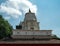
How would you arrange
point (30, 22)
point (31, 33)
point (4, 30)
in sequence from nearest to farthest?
point (31, 33)
point (30, 22)
point (4, 30)

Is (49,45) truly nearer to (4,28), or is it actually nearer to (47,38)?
(47,38)

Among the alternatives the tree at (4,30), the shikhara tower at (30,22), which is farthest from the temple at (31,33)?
the tree at (4,30)

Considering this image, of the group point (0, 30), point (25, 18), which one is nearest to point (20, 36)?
point (25, 18)

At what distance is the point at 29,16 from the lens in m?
46.1

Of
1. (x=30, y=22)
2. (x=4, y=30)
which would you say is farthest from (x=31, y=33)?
(x=4, y=30)

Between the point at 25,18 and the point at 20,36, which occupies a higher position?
the point at 25,18

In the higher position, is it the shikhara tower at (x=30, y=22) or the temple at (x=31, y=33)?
the shikhara tower at (x=30, y=22)

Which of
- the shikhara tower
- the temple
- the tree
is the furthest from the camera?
the tree

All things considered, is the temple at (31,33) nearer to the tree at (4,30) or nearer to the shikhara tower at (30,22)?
the shikhara tower at (30,22)

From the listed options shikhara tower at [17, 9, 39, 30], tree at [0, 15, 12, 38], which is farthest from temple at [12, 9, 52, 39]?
tree at [0, 15, 12, 38]

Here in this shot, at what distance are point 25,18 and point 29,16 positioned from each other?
3.22 feet

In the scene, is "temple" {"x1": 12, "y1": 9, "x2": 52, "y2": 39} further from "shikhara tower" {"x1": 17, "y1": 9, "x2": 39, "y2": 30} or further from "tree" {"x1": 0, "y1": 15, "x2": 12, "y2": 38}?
"tree" {"x1": 0, "y1": 15, "x2": 12, "y2": 38}

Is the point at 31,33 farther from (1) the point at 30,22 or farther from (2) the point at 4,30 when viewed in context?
(2) the point at 4,30

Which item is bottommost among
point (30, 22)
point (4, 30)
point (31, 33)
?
point (31, 33)
